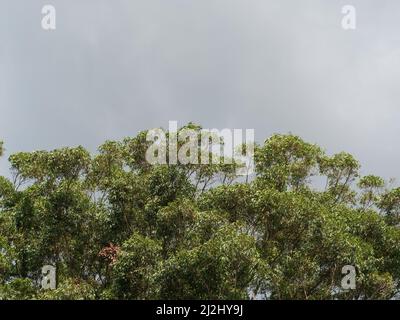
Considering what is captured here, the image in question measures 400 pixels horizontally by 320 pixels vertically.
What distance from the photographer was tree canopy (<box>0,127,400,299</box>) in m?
21.2

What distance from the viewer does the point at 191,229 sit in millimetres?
23000

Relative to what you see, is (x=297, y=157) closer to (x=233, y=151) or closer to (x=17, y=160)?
(x=233, y=151)

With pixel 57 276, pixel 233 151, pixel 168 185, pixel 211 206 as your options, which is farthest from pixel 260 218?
pixel 57 276

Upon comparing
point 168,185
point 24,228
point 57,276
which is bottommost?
point 57,276

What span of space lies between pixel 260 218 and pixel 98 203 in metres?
7.62

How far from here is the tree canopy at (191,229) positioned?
834 inches

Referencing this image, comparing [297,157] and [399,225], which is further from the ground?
[297,157]
